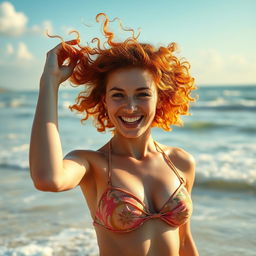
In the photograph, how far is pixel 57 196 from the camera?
20.2ft

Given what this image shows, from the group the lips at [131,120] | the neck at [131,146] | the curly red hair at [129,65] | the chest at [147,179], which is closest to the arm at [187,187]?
the chest at [147,179]

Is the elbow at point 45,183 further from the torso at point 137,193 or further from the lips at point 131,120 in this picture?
the lips at point 131,120

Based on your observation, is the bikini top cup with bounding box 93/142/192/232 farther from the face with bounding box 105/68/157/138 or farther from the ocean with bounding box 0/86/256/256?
the ocean with bounding box 0/86/256/256

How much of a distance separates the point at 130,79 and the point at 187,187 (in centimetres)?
81

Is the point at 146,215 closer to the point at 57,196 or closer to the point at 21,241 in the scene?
the point at 21,241

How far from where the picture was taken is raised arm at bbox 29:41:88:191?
1979mm

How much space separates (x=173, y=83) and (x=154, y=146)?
44 cm

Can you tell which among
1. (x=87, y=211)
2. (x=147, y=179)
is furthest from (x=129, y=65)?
(x=87, y=211)

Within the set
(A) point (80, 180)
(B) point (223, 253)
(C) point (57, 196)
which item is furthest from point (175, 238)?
(C) point (57, 196)

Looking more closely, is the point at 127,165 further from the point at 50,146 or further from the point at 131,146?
the point at 50,146

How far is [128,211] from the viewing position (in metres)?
2.24

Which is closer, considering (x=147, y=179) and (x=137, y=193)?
(x=137, y=193)

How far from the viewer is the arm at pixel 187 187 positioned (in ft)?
8.73

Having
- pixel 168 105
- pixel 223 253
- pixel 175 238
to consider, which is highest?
pixel 168 105
